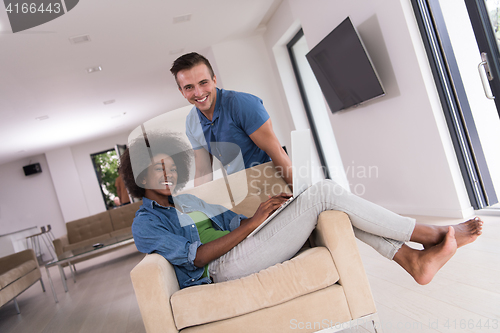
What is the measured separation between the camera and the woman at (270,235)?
55.9 inches

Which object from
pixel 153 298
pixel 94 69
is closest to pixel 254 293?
pixel 153 298

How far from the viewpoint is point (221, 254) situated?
152 cm

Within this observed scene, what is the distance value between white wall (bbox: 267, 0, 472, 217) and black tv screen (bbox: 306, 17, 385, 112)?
0.14 m

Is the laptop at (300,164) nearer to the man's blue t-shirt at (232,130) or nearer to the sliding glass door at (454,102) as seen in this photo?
the man's blue t-shirt at (232,130)

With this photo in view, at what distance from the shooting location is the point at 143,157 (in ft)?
5.57

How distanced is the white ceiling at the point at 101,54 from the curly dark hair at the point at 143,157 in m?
2.21

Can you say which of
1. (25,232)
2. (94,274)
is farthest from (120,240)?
(25,232)

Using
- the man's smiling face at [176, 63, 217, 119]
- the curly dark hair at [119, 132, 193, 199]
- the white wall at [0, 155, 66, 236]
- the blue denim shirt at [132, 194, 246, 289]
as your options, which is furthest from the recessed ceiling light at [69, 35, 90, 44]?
the white wall at [0, 155, 66, 236]

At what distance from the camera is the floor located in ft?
4.81

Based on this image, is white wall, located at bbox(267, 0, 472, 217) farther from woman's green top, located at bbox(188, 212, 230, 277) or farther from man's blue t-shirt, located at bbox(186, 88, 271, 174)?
woman's green top, located at bbox(188, 212, 230, 277)

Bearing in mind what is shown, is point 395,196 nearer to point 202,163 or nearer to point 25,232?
point 202,163

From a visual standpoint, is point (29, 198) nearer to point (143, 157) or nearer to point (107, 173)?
point (107, 173)

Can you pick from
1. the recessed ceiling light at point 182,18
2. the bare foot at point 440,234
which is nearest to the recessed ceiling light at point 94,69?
the recessed ceiling light at point 182,18

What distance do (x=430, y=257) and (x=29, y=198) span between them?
10.8 metres
